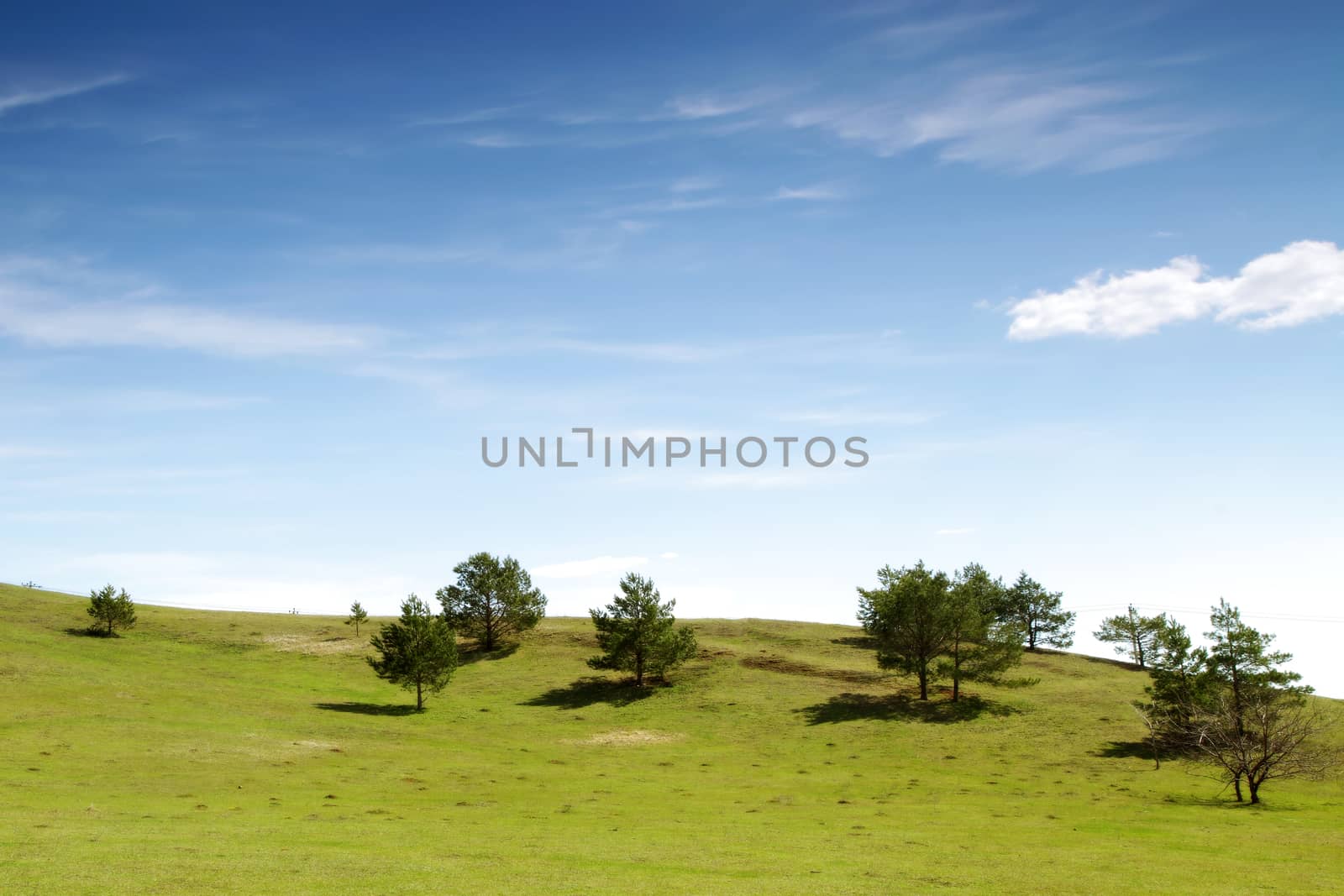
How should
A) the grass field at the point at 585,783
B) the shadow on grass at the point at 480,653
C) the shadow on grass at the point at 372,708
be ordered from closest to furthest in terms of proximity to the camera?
the grass field at the point at 585,783 < the shadow on grass at the point at 372,708 < the shadow on grass at the point at 480,653

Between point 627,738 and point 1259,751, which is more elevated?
point 1259,751

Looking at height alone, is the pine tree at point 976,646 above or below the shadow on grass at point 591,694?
above

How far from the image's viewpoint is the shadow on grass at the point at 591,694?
270 feet

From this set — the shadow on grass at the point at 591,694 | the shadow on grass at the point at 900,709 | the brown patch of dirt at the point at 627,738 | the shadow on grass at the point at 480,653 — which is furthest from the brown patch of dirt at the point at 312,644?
the shadow on grass at the point at 900,709

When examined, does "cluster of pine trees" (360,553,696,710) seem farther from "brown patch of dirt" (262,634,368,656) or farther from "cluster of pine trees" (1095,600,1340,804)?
"cluster of pine trees" (1095,600,1340,804)

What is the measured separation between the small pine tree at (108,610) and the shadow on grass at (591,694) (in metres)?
51.4

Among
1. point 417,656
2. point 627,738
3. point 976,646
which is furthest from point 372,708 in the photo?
point 976,646

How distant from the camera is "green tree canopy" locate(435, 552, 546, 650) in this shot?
102688mm

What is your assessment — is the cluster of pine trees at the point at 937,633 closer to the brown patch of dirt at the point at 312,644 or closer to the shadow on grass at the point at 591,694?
the shadow on grass at the point at 591,694

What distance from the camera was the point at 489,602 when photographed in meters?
103

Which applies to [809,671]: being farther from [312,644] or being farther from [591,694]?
[312,644]

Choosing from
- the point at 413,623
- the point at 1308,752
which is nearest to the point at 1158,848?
the point at 1308,752

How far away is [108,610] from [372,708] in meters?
42.4

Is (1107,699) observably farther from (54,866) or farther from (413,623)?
(54,866)
